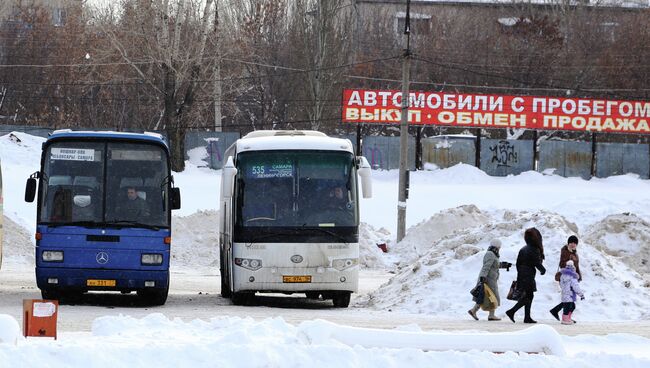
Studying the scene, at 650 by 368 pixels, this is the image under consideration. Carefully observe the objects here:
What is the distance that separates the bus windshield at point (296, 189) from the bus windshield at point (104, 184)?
1.65 metres

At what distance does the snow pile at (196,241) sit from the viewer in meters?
35.1

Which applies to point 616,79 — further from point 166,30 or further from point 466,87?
point 166,30

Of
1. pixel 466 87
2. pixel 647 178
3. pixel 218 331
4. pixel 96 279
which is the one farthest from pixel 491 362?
pixel 466 87

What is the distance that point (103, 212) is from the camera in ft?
67.4

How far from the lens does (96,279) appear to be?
20.4 meters

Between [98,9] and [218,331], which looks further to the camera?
[98,9]

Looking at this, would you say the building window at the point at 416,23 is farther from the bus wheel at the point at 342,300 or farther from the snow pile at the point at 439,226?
the bus wheel at the point at 342,300

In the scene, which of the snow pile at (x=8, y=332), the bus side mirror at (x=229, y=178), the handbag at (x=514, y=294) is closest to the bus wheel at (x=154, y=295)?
the bus side mirror at (x=229, y=178)

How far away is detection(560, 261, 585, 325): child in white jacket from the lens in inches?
771

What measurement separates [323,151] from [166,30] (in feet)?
118

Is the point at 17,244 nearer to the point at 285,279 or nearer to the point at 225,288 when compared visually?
the point at 225,288

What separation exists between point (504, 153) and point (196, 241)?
26.7 m

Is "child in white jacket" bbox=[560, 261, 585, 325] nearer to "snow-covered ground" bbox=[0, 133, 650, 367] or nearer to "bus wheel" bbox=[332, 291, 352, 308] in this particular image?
"snow-covered ground" bbox=[0, 133, 650, 367]

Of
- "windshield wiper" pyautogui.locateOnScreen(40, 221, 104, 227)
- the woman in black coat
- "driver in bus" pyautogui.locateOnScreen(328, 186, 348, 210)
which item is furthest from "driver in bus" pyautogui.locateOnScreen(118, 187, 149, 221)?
the woman in black coat
